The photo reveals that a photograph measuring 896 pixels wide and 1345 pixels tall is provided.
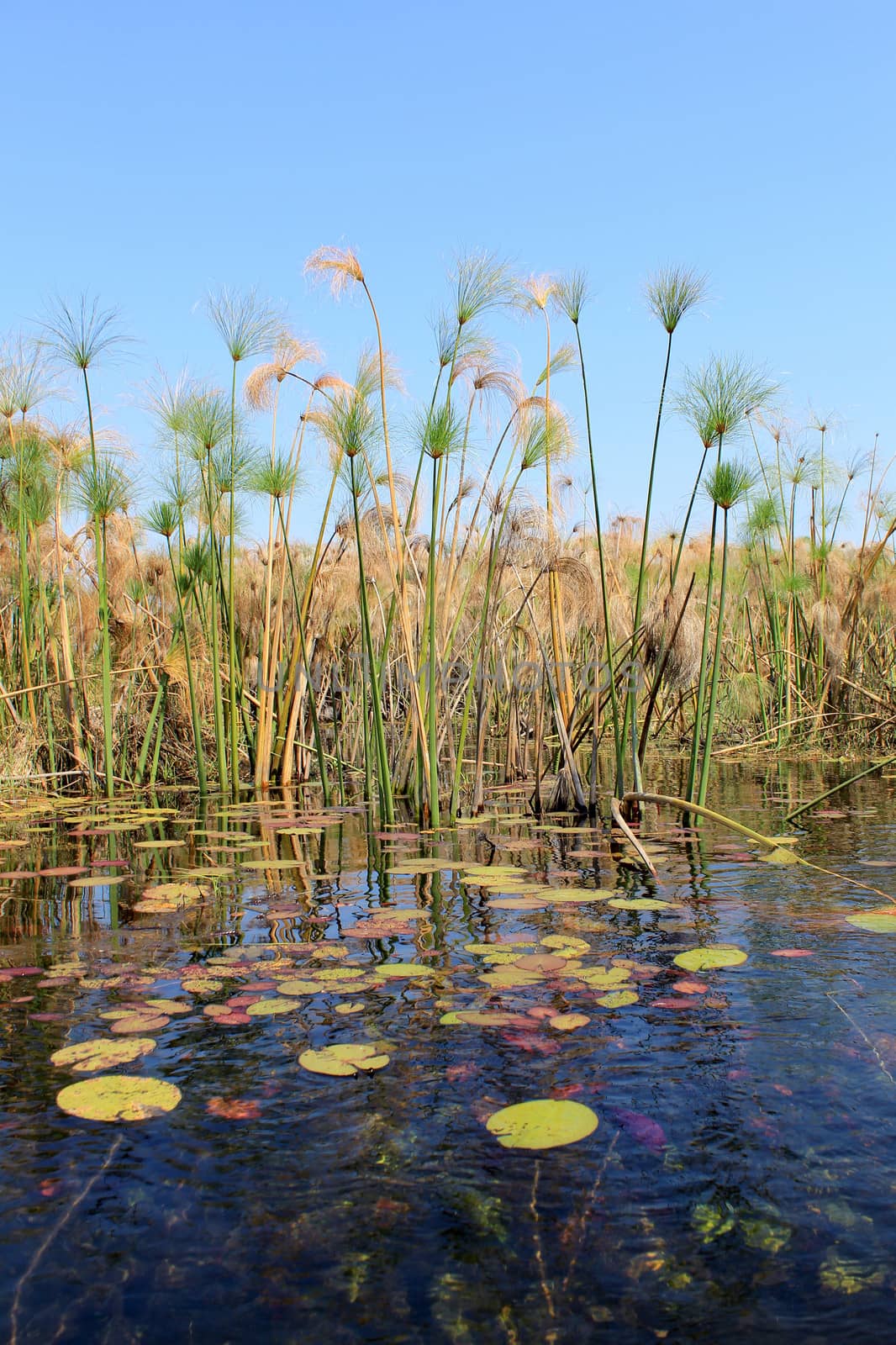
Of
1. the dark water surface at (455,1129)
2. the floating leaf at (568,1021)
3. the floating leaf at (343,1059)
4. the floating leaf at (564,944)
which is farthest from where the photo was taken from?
the floating leaf at (564,944)

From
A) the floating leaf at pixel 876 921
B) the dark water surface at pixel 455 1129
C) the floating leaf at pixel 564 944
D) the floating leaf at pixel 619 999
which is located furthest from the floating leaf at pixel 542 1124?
the floating leaf at pixel 876 921

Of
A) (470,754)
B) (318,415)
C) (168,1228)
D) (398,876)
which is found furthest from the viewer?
(470,754)

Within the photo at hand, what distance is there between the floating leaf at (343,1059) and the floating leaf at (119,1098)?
0.76ft

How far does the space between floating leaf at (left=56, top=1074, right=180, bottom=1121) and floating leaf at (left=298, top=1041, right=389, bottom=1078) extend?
23 cm

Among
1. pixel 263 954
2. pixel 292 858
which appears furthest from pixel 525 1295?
pixel 292 858

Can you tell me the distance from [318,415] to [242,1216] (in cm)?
408

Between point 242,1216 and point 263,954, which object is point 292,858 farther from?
point 242,1216

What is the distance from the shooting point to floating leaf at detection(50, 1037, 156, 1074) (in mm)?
1800

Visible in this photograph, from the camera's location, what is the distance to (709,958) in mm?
2336

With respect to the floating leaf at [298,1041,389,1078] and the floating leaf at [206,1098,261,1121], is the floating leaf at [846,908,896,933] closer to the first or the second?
the floating leaf at [298,1041,389,1078]

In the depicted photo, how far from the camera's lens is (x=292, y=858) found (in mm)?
3914

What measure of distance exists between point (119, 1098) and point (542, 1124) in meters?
0.69

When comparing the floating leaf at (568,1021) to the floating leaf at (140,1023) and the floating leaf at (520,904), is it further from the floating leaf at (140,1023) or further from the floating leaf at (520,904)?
the floating leaf at (520,904)

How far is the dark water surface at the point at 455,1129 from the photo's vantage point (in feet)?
3.77
